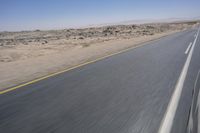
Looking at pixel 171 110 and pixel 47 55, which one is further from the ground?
pixel 171 110

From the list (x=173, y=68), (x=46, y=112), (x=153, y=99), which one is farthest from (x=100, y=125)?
(x=173, y=68)

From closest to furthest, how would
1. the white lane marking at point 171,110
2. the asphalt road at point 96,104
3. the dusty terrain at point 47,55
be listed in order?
the white lane marking at point 171,110 < the asphalt road at point 96,104 < the dusty terrain at point 47,55

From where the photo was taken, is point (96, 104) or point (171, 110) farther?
point (96, 104)

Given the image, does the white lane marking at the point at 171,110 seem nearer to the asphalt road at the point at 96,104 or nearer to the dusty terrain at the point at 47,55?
the asphalt road at the point at 96,104

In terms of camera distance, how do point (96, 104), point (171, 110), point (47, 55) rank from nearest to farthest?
point (171, 110), point (96, 104), point (47, 55)

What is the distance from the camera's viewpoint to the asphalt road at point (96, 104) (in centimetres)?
370

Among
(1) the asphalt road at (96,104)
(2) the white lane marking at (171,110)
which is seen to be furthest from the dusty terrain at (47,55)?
(2) the white lane marking at (171,110)

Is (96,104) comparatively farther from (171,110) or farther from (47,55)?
(47,55)

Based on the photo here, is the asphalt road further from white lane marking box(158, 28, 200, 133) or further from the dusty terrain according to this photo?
the dusty terrain

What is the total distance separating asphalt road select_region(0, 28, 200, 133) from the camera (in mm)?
3699

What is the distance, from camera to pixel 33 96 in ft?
18.4

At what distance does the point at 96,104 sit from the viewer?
4.77m

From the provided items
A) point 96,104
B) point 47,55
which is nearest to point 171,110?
point 96,104

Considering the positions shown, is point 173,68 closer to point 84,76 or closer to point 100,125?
point 84,76
